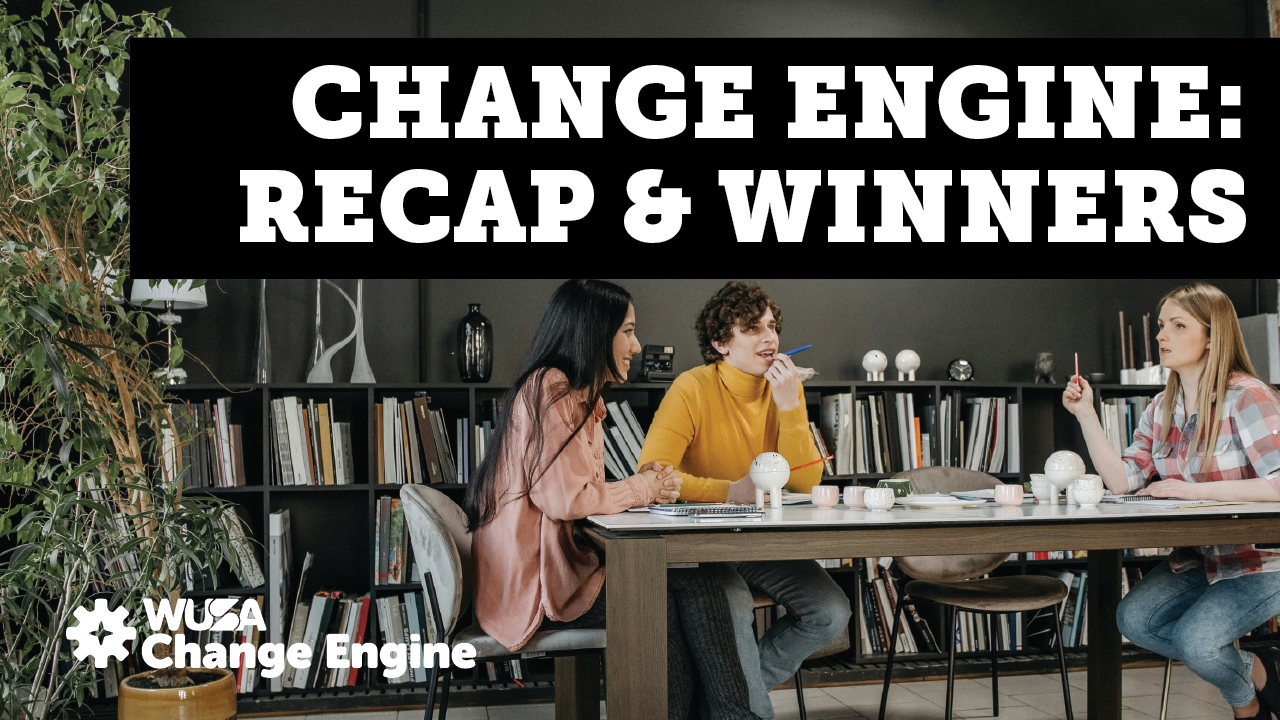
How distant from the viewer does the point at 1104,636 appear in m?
2.69

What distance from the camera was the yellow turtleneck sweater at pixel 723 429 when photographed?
9.05ft

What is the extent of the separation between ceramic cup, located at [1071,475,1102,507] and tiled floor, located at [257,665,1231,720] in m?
1.12

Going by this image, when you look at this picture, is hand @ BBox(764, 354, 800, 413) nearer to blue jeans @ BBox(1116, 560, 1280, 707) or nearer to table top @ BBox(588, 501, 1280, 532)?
table top @ BBox(588, 501, 1280, 532)

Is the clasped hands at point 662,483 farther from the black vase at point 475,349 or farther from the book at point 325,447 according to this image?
the book at point 325,447

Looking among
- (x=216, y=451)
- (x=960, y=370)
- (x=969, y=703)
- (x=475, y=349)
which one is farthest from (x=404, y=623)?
(x=960, y=370)

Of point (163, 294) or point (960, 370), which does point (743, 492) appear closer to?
point (960, 370)

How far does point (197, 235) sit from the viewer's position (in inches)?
134

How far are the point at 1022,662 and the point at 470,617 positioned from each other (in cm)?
207

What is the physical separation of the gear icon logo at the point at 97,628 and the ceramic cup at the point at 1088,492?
229cm

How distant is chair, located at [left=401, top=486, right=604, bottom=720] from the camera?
6.97 feet

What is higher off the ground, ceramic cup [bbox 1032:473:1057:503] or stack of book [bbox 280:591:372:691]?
ceramic cup [bbox 1032:473:1057:503]

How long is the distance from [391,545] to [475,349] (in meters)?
0.73

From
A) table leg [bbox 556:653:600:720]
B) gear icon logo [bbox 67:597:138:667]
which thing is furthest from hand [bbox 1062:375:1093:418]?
gear icon logo [bbox 67:597:138:667]

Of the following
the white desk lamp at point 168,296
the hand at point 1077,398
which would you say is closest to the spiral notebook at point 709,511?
the hand at point 1077,398
